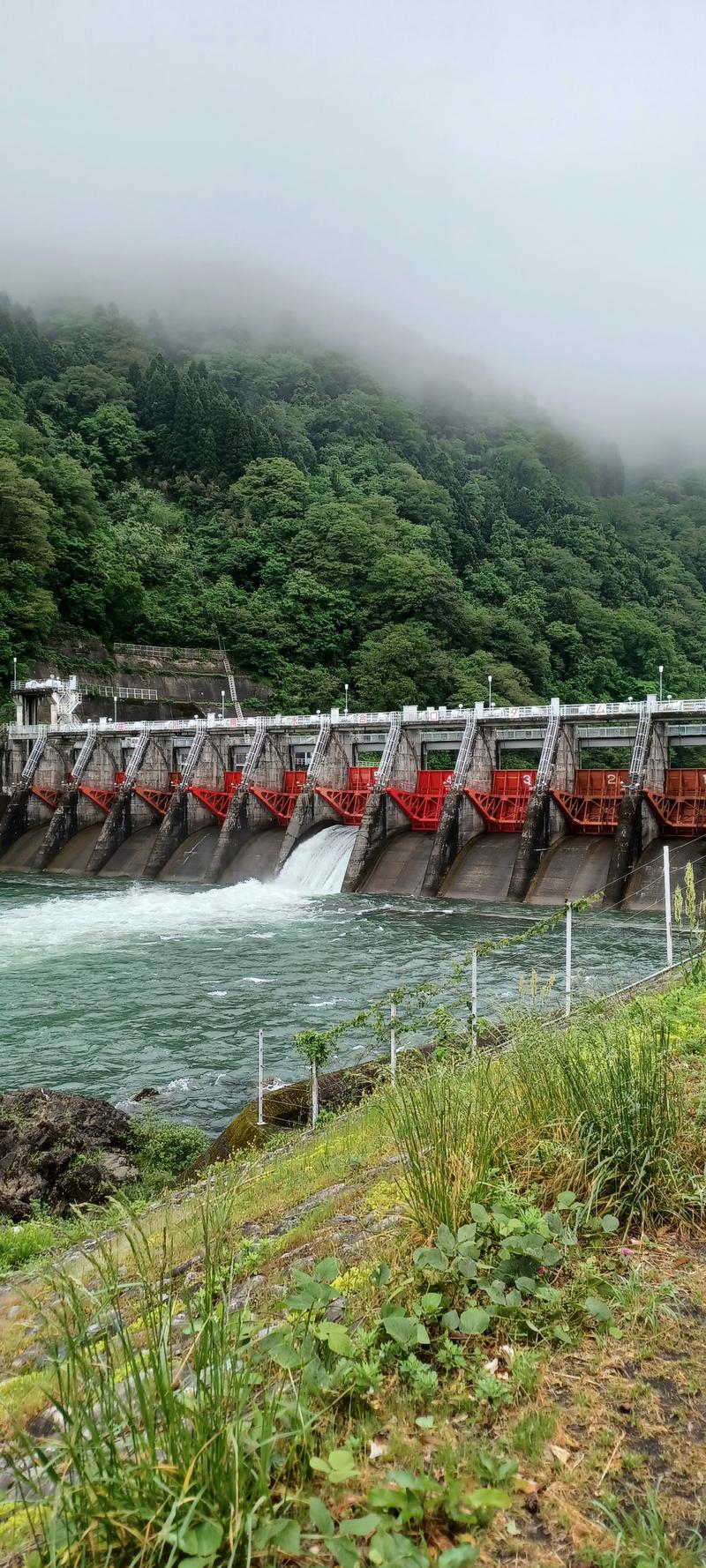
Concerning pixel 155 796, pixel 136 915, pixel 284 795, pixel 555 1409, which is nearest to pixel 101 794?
pixel 155 796

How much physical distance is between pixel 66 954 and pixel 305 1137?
1510 centimetres

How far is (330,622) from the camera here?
66.8 meters

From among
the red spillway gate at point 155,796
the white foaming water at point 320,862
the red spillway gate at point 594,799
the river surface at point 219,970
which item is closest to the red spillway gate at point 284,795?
the white foaming water at point 320,862

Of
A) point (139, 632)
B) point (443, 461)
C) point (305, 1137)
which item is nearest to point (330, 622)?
point (139, 632)

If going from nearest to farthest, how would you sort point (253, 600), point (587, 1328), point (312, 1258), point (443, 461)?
1. point (587, 1328)
2. point (312, 1258)
3. point (253, 600)
4. point (443, 461)

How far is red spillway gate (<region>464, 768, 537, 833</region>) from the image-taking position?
1273 inches

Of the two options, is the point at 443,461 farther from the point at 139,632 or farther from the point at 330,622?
the point at 139,632

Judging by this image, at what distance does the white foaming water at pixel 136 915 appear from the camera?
2434cm

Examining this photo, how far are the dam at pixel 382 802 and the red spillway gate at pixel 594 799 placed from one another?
2.7 inches

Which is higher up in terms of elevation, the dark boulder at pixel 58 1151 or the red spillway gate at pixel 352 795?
the red spillway gate at pixel 352 795

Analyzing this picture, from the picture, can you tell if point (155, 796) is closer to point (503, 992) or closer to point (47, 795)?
point (47, 795)

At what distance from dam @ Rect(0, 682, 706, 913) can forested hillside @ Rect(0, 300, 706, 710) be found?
13.8 metres

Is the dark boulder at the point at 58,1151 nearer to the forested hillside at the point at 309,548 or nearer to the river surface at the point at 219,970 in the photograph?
the river surface at the point at 219,970

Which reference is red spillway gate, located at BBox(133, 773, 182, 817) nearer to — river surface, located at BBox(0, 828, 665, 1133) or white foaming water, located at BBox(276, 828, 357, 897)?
river surface, located at BBox(0, 828, 665, 1133)
